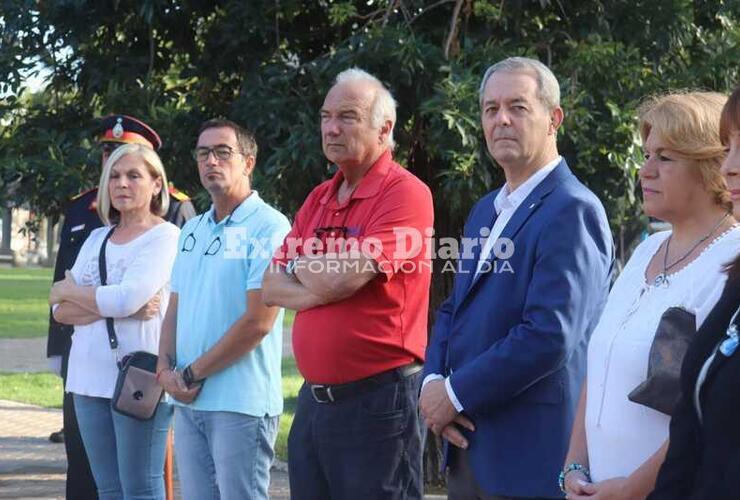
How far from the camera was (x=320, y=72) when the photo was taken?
684cm

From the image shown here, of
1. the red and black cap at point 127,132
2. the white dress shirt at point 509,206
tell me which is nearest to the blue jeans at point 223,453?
the white dress shirt at point 509,206

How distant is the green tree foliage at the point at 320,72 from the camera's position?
6.76 metres

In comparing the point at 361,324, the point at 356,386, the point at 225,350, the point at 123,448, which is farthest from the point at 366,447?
the point at 123,448

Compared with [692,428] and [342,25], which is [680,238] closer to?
[692,428]

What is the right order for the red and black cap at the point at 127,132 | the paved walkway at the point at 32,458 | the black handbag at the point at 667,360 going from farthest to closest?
the paved walkway at the point at 32,458, the red and black cap at the point at 127,132, the black handbag at the point at 667,360

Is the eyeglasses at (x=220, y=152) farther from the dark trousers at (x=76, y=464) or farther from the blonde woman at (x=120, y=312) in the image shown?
the dark trousers at (x=76, y=464)

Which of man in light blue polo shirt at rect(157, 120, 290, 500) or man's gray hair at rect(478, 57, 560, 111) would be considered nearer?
man's gray hair at rect(478, 57, 560, 111)

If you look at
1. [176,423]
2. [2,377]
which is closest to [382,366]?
[176,423]

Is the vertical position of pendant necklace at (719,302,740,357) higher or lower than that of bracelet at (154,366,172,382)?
higher

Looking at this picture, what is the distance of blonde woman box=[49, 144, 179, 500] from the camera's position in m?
5.57

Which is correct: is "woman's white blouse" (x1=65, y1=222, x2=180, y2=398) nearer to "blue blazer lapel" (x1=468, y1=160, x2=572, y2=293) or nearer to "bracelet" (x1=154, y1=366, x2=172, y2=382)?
"bracelet" (x1=154, y1=366, x2=172, y2=382)

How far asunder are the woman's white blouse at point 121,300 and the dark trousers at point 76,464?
738 millimetres

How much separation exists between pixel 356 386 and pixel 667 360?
1.55 meters

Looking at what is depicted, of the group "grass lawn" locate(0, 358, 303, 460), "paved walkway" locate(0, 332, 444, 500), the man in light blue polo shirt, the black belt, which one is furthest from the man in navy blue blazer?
"grass lawn" locate(0, 358, 303, 460)
